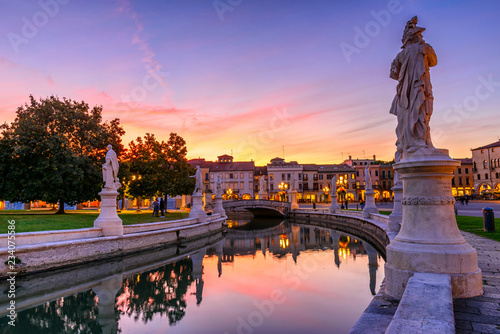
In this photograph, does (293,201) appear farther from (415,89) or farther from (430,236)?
(430,236)

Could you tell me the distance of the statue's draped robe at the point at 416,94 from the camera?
566cm

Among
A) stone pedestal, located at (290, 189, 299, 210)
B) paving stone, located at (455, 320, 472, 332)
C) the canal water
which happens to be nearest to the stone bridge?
stone pedestal, located at (290, 189, 299, 210)

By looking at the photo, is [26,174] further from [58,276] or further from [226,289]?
[226,289]

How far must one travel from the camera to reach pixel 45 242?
12062mm

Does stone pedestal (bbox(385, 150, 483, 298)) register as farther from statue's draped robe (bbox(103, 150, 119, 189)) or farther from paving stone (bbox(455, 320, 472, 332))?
statue's draped robe (bbox(103, 150, 119, 189))

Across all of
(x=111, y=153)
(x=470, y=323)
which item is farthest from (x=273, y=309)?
(x=111, y=153)

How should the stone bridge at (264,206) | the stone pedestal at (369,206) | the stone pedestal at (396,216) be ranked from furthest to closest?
the stone bridge at (264,206), the stone pedestal at (369,206), the stone pedestal at (396,216)

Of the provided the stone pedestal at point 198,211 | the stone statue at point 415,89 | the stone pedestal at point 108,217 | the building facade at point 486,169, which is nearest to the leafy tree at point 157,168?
the stone pedestal at point 198,211

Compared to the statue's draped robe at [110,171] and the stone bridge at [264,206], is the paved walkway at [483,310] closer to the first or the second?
the statue's draped robe at [110,171]

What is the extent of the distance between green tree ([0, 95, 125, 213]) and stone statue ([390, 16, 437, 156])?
69.8 ft

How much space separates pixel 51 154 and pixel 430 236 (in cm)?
2370

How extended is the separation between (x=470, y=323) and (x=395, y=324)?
150cm

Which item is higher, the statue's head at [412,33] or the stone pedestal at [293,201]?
the statue's head at [412,33]

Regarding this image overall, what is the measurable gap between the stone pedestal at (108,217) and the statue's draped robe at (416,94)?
527 inches
